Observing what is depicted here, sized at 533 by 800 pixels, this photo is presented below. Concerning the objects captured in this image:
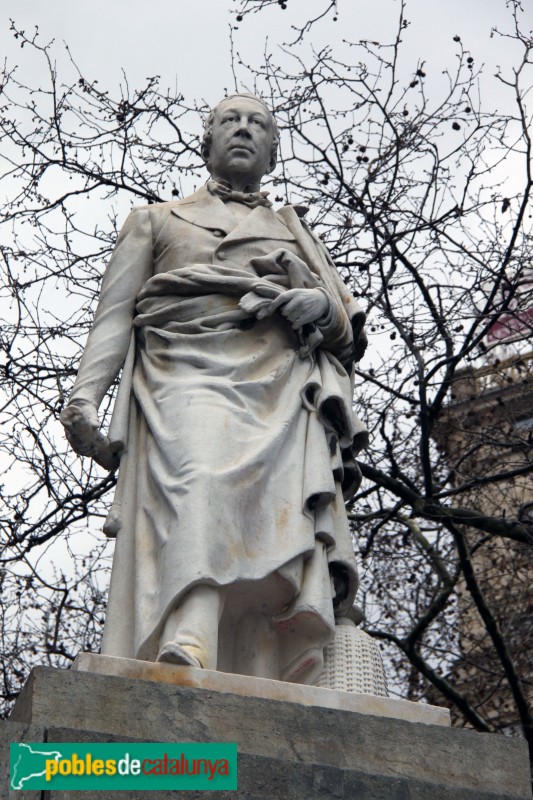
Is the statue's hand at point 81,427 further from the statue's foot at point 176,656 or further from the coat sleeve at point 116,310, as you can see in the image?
the statue's foot at point 176,656

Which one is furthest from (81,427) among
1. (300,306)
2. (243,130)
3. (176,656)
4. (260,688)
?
(243,130)

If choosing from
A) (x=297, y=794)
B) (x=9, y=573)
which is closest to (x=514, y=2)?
(x=9, y=573)

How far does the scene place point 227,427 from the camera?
625cm

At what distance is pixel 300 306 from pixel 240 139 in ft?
3.50

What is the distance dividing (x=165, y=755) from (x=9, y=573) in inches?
281

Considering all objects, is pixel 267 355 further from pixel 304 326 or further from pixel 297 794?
pixel 297 794

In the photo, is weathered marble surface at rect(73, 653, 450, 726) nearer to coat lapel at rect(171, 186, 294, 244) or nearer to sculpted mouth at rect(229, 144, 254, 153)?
coat lapel at rect(171, 186, 294, 244)

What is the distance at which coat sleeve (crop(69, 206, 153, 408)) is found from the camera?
21.9ft

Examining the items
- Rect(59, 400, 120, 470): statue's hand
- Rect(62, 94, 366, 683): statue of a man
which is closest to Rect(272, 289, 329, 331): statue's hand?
Rect(62, 94, 366, 683): statue of a man

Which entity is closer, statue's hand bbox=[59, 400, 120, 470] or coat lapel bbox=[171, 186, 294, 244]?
statue's hand bbox=[59, 400, 120, 470]

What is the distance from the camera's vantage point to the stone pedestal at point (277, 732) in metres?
5.11

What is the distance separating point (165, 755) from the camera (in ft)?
16.7

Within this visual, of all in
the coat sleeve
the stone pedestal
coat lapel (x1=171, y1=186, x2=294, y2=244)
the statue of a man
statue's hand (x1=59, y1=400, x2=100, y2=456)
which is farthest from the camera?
coat lapel (x1=171, y1=186, x2=294, y2=244)

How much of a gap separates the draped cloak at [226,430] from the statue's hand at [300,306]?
60 millimetres
